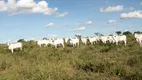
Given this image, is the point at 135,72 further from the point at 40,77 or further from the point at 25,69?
the point at 25,69

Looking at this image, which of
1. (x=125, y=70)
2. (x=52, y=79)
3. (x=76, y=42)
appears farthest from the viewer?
(x=76, y=42)

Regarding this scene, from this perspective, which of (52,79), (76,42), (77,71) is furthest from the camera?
(76,42)

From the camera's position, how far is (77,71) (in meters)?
12.6

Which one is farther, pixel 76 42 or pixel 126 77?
pixel 76 42

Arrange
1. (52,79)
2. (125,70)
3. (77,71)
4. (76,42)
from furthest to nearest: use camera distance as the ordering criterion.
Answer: (76,42), (77,71), (125,70), (52,79)

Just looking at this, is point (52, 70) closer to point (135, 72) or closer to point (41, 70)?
point (41, 70)

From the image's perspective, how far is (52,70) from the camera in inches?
468

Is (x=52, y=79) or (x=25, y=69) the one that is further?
(x=25, y=69)

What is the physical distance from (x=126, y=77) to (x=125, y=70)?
2.30 feet

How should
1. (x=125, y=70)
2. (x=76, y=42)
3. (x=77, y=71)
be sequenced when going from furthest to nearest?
1. (x=76, y=42)
2. (x=77, y=71)
3. (x=125, y=70)

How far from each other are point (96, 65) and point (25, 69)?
11.1ft

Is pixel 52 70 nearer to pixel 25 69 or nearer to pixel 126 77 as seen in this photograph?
pixel 25 69

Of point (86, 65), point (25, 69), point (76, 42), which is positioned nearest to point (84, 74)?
point (86, 65)

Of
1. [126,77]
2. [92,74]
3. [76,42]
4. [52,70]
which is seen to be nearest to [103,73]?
[92,74]
